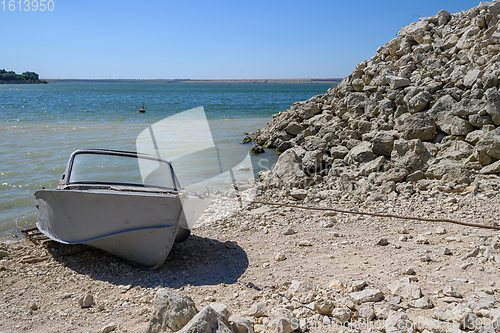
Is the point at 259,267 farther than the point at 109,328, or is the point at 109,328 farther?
the point at 259,267

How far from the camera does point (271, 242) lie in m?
5.55

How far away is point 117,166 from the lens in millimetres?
6336

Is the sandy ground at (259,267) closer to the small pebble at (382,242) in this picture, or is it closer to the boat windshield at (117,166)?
the small pebble at (382,242)

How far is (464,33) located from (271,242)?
8.59 m

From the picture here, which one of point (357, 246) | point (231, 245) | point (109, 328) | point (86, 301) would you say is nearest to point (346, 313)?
point (357, 246)

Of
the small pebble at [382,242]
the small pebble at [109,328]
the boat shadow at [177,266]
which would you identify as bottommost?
the boat shadow at [177,266]

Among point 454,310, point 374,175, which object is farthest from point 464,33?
point 454,310

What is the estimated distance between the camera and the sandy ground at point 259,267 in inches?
145

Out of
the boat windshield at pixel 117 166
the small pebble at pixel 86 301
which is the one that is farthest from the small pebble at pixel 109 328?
the boat windshield at pixel 117 166

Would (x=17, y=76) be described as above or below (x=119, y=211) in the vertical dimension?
above

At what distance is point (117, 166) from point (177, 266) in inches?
94.5

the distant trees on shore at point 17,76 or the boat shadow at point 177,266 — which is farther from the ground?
the distant trees on shore at point 17,76

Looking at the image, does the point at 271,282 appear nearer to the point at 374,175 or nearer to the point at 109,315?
the point at 109,315

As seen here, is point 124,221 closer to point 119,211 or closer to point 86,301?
point 119,211
